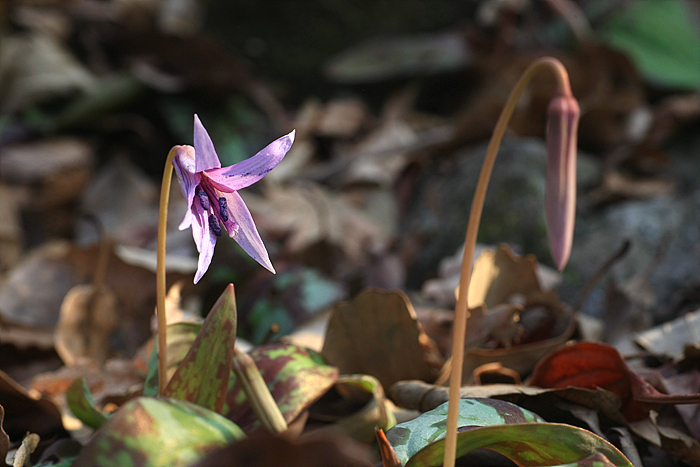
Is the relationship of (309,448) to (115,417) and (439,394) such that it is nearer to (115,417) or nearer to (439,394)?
(115,417)

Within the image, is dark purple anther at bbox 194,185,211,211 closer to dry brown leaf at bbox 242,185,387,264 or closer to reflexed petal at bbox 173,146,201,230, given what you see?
reflexed petal at bbox 173,146,201,230

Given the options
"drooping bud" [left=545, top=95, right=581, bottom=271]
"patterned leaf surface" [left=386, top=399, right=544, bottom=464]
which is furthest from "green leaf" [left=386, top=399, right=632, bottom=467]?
"drooping bud" [left=545, top=95, right=581, bottom=271]

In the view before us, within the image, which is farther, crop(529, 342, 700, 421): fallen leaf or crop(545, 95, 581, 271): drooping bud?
crop(529, 342, 700, 421): fallen leaf

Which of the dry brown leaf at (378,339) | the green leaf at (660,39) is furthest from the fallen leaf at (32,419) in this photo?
the green leaf at (660,39)

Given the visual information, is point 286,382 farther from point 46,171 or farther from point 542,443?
point 46,171

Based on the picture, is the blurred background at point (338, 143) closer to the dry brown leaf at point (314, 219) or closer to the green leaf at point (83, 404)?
the dry brown leaf at point (314, 219)

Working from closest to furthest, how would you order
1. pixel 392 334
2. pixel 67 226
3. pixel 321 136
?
pixel 392 334
pixel 67 226
pixel 321 136

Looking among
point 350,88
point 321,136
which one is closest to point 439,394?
point 321,136

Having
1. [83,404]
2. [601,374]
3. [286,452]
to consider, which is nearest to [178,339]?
[83,404]
